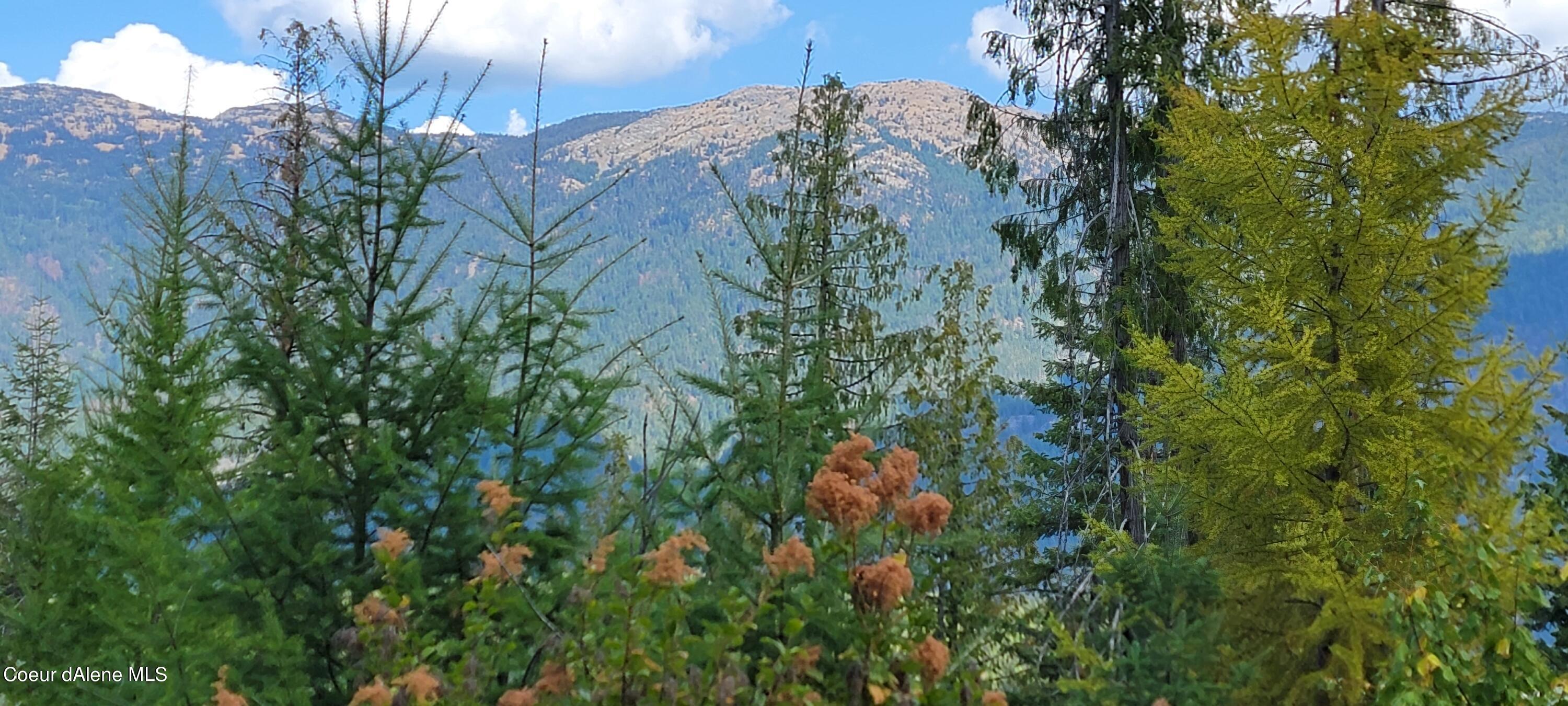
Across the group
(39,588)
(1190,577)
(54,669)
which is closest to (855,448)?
(1190,577)

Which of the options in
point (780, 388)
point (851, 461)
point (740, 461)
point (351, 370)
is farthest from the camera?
point (351, 370)

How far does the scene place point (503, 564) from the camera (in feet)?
9.64

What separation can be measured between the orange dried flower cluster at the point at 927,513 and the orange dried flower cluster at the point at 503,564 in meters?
1.01

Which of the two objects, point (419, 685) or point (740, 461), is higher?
point (740, 461)

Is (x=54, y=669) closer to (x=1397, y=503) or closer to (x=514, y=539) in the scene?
(x=514, y=539)

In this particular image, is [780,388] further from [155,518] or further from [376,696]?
[155,518]

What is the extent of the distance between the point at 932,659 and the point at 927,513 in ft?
1.08

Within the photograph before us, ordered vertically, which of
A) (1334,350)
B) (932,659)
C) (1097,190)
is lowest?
(932,659)

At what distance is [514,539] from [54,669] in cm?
204

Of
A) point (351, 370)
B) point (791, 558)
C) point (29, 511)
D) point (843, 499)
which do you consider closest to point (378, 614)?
point (791, 558)

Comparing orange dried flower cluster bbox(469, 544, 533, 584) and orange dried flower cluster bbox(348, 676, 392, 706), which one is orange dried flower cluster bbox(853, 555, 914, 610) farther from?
orange dried flower cluster bbox(348, 676, 392, 706)

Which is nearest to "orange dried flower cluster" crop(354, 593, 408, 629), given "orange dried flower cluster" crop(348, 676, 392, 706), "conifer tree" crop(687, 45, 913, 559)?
"orange dried flower cluster" crop(348, 676, 392, 706)

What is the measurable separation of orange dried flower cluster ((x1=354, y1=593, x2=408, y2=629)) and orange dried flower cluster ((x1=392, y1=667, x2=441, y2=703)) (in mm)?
289

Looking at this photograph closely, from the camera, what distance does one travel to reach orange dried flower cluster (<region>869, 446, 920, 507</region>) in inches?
109
